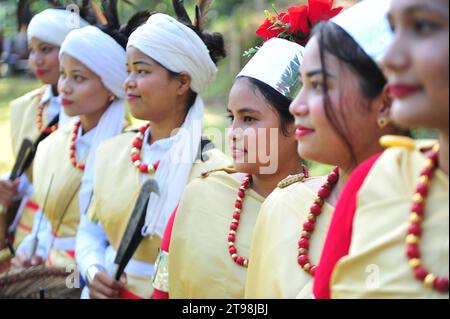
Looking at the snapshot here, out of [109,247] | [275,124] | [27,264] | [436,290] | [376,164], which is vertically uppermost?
[376,164]

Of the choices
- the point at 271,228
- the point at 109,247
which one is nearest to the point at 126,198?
the point at 109,247

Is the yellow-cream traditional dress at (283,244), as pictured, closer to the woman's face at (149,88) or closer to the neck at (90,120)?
the woman's face at (149,88)

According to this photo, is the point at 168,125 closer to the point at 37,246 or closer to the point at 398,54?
the point at 37,246

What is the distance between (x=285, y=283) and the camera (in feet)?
7.37

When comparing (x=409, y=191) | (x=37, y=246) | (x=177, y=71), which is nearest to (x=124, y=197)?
(x=177, y=71)

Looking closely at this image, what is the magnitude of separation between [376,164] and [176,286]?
48.0 inches

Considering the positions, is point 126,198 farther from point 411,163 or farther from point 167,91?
point 411,163

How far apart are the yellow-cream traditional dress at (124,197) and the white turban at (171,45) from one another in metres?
0.39

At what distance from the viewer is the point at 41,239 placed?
14.8 ft

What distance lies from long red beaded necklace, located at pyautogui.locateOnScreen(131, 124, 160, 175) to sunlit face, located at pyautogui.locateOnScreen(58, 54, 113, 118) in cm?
56

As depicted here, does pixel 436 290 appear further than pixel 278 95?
No

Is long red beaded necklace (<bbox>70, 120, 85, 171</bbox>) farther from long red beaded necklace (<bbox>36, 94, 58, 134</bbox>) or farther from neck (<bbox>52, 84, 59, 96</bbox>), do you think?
neck (<bbox>52, 84, 59, 96</bbox>)

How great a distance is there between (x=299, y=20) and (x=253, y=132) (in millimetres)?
423

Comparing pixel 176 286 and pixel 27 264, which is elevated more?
pixel 176 286
